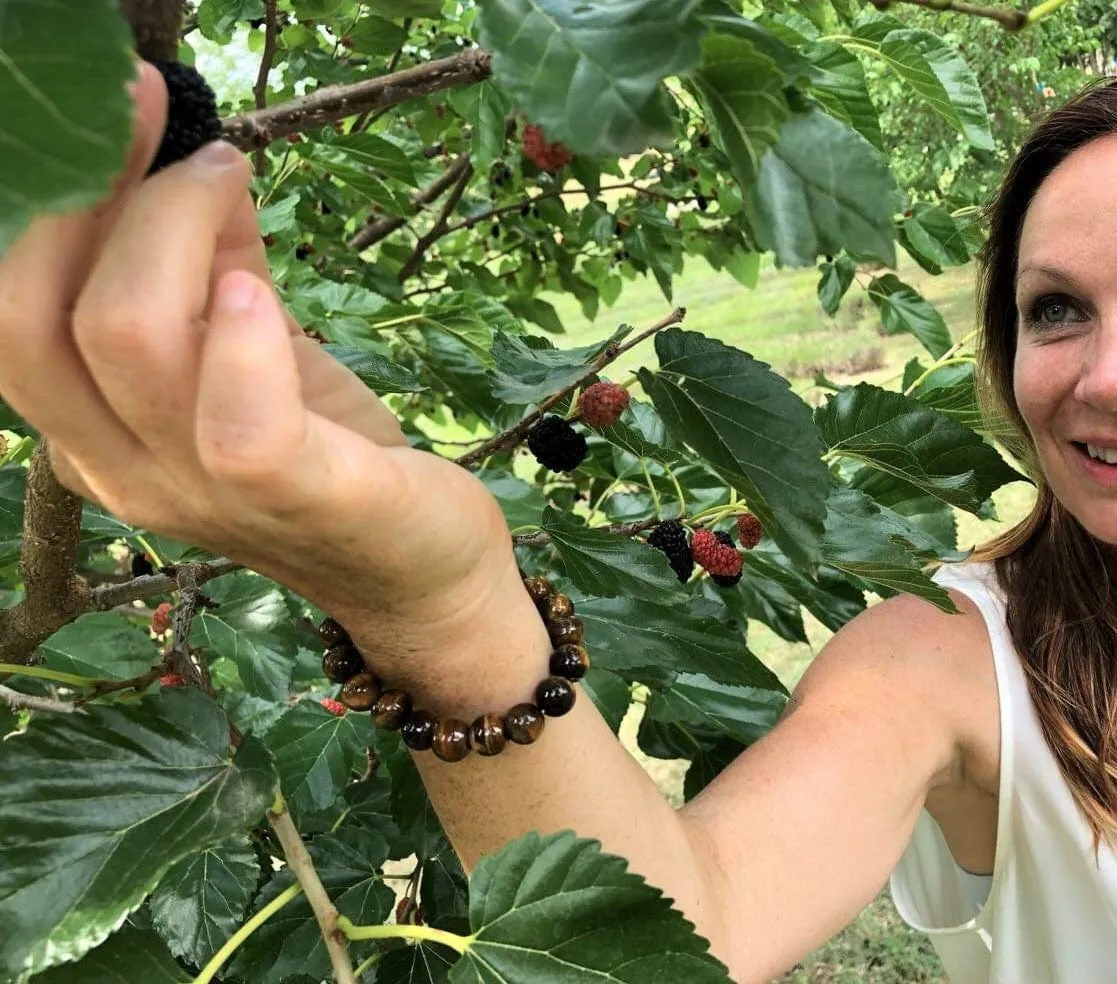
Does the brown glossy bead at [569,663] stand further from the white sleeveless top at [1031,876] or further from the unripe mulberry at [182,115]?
the white sleeveless top at [1031,876]

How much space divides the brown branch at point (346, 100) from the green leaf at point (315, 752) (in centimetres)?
52

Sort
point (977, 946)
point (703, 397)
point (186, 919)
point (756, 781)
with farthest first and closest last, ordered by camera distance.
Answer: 1. point (977, 946)
2. point (756, 781)
3. point (186, 919)
4. point (703, 397)

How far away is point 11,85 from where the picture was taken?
0.19 meters

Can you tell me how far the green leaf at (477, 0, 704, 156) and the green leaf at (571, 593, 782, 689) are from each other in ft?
1.25

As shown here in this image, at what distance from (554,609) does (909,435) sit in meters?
0.34

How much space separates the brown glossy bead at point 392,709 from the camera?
40cm

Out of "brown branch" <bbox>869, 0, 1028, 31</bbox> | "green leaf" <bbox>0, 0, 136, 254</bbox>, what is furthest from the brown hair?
"green leaf" <bbox>0, 0, 136, 254</bbox>

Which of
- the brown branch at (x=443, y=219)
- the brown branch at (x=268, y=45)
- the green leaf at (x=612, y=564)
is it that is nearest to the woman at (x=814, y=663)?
the green leaf at (x=612, y=564)

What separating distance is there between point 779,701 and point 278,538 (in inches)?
22.1

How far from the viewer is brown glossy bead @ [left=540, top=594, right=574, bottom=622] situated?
453mm

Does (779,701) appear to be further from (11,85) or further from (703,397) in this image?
(11,85)

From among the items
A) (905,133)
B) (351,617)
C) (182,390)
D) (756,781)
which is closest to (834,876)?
(756,781)

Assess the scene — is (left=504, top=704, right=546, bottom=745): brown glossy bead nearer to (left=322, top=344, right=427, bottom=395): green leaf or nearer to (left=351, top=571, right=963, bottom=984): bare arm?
(left=351, top=571, right=963, bottom=984): bare arm

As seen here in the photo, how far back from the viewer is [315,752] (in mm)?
764
